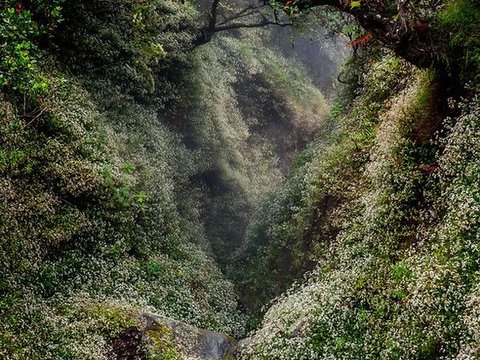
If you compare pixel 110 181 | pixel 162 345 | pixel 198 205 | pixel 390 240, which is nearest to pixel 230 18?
pixel 198 205

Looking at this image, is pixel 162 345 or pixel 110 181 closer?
pixel 162 345

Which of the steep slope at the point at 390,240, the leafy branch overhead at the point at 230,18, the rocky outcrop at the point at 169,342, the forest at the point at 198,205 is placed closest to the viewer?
the steep slope at the point at 390,240

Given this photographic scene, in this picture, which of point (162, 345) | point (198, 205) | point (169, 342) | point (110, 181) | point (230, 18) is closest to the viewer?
point (162, 345)

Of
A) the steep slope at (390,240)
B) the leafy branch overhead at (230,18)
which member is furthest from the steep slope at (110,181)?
the steep slope at (390,240)

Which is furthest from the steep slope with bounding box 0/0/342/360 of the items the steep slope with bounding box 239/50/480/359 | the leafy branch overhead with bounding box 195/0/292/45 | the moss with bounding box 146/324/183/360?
the steep slope with bounding box 239/50/480/359

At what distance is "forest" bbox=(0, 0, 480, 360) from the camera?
8312 mm

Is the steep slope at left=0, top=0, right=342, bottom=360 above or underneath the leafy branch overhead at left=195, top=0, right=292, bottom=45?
underneath

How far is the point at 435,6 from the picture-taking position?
9.16 metres

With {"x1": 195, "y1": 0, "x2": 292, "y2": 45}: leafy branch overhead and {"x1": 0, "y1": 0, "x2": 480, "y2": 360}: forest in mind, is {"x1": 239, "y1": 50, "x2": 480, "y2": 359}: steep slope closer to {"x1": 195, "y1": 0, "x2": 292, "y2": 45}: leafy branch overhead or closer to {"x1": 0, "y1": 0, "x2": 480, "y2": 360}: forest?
{"x1": 0, "y1": 0, "x2": 480, "y2": 360}: forest

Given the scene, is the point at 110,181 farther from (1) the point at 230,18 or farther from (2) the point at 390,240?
(1) the point at 230,18

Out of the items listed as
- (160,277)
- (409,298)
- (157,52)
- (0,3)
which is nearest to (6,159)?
(0,3)

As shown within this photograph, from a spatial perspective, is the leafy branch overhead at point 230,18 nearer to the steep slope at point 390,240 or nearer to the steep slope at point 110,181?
the steep slope at point 110,181

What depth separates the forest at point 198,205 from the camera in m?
8.31

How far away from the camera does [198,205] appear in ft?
58.6
